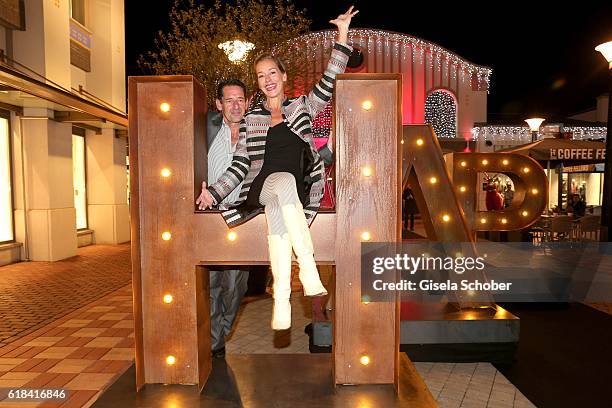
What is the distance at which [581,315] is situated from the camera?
5547mm

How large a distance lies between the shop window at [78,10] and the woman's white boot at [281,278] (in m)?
11.8

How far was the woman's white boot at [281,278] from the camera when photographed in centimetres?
235

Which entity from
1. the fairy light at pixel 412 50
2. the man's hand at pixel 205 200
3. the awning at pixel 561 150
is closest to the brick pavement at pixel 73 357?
the man's hand at pixel 205 200

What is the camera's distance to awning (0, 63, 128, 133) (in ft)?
21.9

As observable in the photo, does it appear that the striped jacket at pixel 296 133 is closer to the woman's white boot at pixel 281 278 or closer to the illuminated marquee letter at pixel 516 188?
the woman's white boot at pixel 281 278

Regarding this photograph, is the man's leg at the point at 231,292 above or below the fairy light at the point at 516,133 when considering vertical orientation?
below

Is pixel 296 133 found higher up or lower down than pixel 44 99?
lower down

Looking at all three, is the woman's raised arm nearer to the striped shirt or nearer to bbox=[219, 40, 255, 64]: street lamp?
the striped shirt

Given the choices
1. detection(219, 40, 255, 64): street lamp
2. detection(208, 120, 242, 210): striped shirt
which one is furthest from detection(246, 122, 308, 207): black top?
detection(219, 40, 255, 64): street lamp

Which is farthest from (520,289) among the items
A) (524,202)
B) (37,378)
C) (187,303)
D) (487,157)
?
(37,378)

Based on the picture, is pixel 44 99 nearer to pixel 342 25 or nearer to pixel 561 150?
pixel 342 25

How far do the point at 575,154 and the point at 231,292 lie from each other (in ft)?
35.9

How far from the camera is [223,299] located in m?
3.49

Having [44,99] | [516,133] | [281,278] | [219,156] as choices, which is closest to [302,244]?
→ [281,278]
